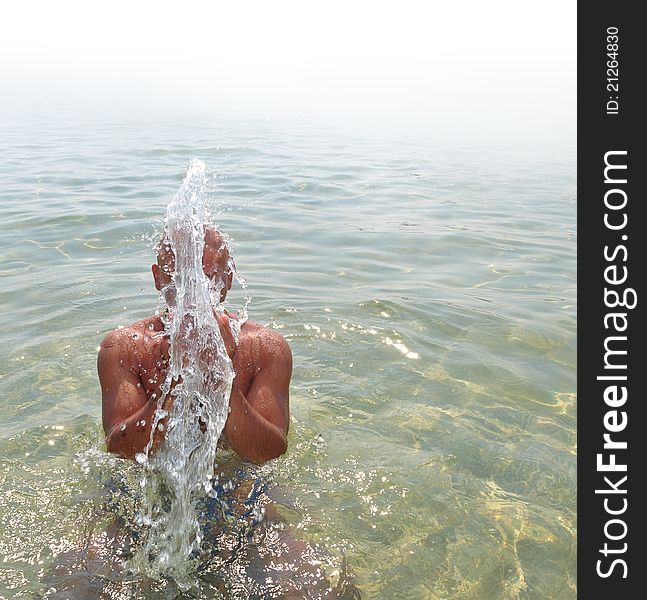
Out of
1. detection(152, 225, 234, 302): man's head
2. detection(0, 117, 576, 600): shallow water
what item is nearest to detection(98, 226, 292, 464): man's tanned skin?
detection(152, 225, 234, 302): man's head

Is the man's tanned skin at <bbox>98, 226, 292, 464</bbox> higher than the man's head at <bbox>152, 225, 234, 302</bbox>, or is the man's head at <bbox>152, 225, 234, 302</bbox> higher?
the man's head at <bbox>152, 225, 234, 302</bbox>

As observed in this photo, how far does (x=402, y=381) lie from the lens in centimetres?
483

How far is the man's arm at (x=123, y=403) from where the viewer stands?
2855mm

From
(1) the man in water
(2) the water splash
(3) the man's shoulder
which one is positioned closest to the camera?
(2) the water splash

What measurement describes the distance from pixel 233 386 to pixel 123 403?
0.49 metres

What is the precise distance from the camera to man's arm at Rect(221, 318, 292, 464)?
2902mm

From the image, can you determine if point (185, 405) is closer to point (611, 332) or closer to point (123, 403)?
point (123, 403)

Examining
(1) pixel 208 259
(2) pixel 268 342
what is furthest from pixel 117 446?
(1) pixel 208 259

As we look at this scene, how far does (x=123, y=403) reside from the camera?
9.64 feet

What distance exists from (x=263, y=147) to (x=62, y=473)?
16260 millimetres

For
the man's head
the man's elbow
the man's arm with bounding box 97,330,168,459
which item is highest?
the man's head

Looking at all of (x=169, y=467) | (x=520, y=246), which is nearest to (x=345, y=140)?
(x=520, y=246)

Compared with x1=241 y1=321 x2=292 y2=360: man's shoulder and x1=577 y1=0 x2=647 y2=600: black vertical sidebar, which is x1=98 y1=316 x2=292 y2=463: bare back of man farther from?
x1=577 y1=0 x2=647 y2=600: black vertical sidebar

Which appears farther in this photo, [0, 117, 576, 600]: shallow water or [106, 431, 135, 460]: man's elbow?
[0, 117, 576, 600]: shallow water
